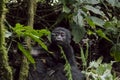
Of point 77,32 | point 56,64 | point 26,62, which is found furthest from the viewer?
point 56,64

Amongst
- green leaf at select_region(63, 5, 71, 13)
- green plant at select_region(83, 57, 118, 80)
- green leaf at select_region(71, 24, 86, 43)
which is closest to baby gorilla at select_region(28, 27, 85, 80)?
green plant at select_region(83, 57, 118, 80)

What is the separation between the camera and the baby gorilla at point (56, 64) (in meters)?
3.62

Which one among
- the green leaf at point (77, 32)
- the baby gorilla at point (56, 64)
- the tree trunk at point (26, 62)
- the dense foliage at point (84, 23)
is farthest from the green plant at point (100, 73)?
the tree trunk at point (26, 62)

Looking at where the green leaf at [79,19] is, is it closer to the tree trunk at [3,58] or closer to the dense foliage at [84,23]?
the dense foliage at [84,23]

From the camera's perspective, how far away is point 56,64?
3.79 metres

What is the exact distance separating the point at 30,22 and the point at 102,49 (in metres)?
1.96

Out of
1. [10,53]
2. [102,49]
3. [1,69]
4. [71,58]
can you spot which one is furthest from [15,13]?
[1,69]

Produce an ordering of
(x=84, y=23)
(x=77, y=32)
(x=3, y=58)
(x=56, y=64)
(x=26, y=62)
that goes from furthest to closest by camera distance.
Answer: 1. (x=84, y=23)
2. (x=56, y=64)
3. (x=77, y=32)
4. (x=26, y=62)
5. (x=3, y=58)

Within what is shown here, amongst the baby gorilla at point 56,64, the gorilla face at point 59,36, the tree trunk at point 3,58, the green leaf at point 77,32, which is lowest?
the baby gorilla at point 56,64

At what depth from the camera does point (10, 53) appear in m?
3.79

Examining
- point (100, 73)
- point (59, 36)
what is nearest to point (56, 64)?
point (59, 36)

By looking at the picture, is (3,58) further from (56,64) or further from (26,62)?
(56,64)

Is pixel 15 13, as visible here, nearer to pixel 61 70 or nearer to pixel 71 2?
pixel 61 70

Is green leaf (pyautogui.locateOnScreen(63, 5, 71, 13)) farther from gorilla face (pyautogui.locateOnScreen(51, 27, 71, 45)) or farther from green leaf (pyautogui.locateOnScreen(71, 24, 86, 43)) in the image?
gorilla face (pyautogui.locateOnScreen(51, 27, 71, 45))
